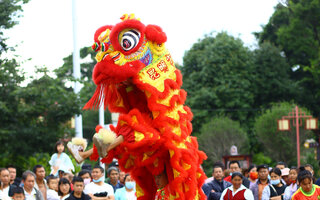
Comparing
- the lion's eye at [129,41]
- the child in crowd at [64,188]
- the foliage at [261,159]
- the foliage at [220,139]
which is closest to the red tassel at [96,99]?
the lion's eye at [129,41]

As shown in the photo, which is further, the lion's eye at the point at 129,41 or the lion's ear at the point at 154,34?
the lion's ear at the point at 154,34

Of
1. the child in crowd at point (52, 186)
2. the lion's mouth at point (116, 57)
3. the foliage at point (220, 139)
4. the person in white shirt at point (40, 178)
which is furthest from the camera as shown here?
the foliage at point (220, 139)

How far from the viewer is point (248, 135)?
28.6 m

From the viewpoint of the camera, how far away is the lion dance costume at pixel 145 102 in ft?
19.8

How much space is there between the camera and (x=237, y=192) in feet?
26.9

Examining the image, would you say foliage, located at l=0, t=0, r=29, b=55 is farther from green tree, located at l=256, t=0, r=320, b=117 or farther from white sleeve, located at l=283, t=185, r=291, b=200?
green tree, located at l=256, t=0, r=320, b=117

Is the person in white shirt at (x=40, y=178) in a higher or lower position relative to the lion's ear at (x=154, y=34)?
lower

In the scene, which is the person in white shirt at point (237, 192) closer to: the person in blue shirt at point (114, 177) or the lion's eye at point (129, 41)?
the person in blue shirt at point (114, 177)

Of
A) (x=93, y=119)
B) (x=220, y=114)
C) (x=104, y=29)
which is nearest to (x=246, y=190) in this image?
(x=104, y=29)

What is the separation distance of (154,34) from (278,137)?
20692 mm

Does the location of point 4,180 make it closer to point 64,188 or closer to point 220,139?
point 64,188

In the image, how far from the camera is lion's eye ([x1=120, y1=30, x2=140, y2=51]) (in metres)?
6.07

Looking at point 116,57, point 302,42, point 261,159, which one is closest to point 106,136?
point 116,57

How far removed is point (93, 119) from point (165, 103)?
31.9m
